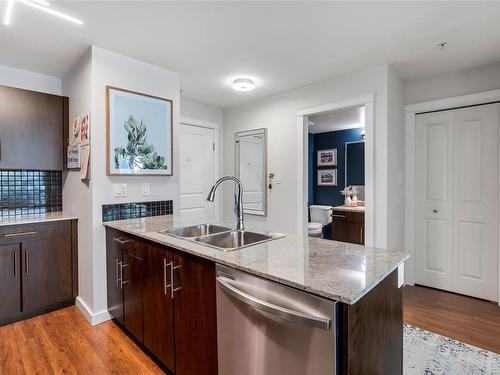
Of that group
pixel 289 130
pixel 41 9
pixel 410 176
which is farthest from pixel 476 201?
pixel 41 9

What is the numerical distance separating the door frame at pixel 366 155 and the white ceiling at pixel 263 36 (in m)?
0.35

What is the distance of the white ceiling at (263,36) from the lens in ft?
6.20

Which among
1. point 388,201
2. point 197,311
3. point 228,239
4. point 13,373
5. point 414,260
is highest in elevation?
point 388,201

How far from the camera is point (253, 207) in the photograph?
4086 mm

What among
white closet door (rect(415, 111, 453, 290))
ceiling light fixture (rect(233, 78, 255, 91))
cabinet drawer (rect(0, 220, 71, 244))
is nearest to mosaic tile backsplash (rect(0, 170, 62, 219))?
cabinet drawer (rect(0, 220, 71, 244))

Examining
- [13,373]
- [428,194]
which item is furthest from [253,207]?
[13,373]

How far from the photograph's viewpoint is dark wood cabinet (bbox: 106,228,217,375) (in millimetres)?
1428

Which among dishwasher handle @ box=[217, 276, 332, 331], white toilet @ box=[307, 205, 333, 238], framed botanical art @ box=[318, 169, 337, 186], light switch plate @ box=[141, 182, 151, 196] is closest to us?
dishwasher handle @ box=[217, 276, 332, 331]

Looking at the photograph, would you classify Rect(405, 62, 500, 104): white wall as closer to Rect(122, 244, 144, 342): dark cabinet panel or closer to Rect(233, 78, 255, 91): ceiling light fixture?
→ Rect(233, 78, 255, 91): ceiling light fixture

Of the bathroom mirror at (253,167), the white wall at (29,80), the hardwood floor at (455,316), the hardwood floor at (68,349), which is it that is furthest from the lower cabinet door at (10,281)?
the hardwood floor at (455,316)

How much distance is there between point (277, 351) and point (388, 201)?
7.02 ft

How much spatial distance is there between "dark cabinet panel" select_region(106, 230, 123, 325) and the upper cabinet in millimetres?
1124

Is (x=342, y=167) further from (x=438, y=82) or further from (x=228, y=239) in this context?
(x=228, y=239)

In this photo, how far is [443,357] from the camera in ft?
6.40
